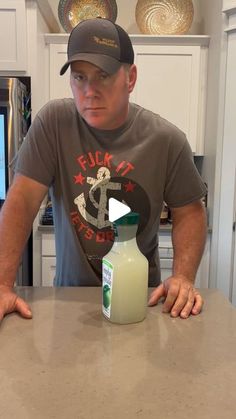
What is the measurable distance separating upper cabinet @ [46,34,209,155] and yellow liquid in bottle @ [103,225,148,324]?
205 cm

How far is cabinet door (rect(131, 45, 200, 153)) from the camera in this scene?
2752 mm

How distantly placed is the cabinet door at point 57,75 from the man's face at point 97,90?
1.71 metres

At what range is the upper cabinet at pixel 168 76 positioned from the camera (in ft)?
9.00

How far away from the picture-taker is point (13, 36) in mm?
2414

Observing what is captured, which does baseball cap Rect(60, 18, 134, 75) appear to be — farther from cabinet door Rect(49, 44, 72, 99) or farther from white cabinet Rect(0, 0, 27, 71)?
cabinet door Rect(49, 44, 72, 99)

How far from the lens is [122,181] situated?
1264mm

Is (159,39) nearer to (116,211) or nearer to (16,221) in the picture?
(16,221)

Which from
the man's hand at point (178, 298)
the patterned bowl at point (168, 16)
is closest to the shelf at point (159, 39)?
the patterned bowl at point (168, 16)

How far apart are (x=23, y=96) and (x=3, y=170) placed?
1.39 feet

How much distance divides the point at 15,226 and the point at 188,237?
49cm

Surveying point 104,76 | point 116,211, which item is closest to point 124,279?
point 116,211

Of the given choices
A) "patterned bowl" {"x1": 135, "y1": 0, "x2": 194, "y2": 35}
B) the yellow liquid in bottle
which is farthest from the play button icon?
"patterned bowl" {"x1": 135, "y1": 0, "x2": 194, "y2": 35}

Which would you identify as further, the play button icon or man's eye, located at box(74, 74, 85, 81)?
man's eye, located at box(74, 74, 85, 81)

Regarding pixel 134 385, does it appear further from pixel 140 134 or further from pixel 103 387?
pixel 140 134
